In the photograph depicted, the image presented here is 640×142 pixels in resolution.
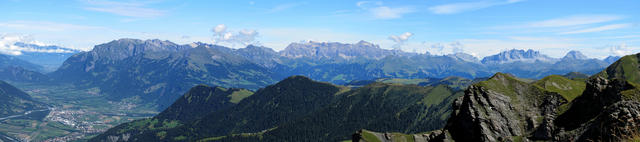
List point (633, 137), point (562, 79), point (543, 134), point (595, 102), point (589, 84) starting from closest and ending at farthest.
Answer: point (633, 137), point (595, 102), point (589, 84), point (543, 134), point (562, 79)

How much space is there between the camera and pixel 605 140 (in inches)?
1067

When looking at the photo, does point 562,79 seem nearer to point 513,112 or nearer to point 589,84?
point 513,112

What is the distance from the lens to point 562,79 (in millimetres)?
144500

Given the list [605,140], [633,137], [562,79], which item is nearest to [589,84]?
[562,79]

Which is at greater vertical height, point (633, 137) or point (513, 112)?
point (633, 137)

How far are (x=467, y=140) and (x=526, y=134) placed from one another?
50.8 feet

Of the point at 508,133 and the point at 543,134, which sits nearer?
the point at 543,134

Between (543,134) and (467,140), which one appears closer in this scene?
(543,134)

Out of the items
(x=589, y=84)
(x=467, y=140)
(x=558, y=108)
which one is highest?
(x=589, y=84)

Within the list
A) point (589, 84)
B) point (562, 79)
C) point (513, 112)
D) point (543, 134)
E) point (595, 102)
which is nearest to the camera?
point (595, 102)

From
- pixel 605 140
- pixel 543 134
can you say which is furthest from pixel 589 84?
pixel 605 140

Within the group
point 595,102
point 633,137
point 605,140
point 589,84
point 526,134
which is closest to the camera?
point 633,137

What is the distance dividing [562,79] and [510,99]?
35.7m

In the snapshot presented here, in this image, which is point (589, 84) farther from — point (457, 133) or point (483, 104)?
point (457, 133)
